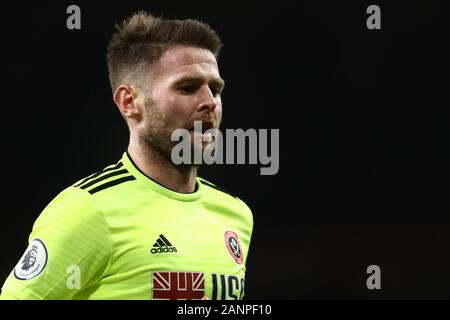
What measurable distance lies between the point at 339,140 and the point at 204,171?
1169mm

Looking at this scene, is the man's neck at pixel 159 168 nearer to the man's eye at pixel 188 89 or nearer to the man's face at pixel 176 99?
the man's face at pixel 176 99

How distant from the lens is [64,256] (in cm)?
253

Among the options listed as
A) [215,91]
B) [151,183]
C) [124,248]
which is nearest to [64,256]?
[124,248]

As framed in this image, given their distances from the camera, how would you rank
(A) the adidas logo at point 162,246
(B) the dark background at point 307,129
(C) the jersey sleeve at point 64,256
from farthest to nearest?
(B) the dark background at point 307,129 → (A) the adidas logo at point 162,246 → (C) the jersey sleeve at point 64,256

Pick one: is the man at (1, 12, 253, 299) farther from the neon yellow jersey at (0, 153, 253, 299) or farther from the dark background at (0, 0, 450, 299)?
the dark background at (0, 0, 450, 299)

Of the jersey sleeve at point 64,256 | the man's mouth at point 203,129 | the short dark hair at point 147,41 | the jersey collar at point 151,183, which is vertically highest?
the short dark hair at point 147,41

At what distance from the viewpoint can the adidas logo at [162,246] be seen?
2652mm

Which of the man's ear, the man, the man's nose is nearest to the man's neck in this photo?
the man

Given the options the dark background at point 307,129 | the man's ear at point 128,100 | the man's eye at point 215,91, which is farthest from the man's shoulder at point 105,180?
the dark background at point 307,129

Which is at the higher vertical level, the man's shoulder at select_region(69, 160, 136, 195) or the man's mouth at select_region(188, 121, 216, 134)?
the man's mouth at select_region(188, 121, 216, 134)

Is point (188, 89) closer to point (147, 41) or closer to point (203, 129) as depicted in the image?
point (203, 129)

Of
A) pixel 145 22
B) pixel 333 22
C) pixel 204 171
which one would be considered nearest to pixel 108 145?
pixel 204 171

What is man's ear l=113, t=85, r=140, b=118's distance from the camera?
2925mm

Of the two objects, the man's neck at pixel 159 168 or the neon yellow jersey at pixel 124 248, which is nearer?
the neon yellow jersey at pixel 124 248
